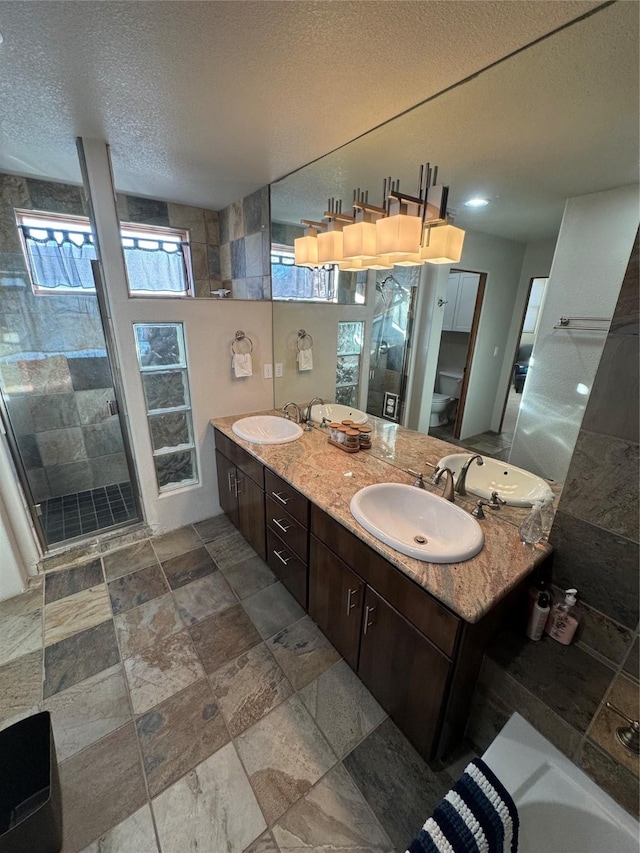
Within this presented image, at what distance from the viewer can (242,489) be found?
2260 millimetres

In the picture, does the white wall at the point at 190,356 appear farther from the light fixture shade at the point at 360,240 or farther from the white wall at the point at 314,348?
the light fixture shade at the point at 360,240

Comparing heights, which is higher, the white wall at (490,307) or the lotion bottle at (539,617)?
the white wall at (490,307)

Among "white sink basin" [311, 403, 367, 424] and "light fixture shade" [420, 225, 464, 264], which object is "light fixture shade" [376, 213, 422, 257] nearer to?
"light fixture shade" [420, 225, 464, 264]

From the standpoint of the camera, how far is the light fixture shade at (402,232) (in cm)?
142

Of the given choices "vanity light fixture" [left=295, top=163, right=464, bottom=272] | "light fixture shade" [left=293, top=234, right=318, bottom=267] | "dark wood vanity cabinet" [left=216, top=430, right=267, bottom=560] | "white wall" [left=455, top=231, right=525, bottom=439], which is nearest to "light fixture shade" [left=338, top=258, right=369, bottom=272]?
"vanity light fixture" [left=295, top=163, right=464, bottom=272]

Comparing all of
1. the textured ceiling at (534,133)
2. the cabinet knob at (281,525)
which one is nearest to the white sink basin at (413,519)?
the cabinet knob at (281,525)

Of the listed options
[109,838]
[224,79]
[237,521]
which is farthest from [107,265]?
[109,838]

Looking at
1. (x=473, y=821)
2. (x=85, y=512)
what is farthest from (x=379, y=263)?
(x=85, y=512)

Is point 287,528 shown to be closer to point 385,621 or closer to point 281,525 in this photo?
point 281,525

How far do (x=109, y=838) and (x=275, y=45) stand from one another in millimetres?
2586

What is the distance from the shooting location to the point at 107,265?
1927 mm

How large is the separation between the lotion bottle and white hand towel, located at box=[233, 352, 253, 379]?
2139 mm

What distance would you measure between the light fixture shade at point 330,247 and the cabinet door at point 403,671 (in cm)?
166

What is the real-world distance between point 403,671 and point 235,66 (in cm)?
222
